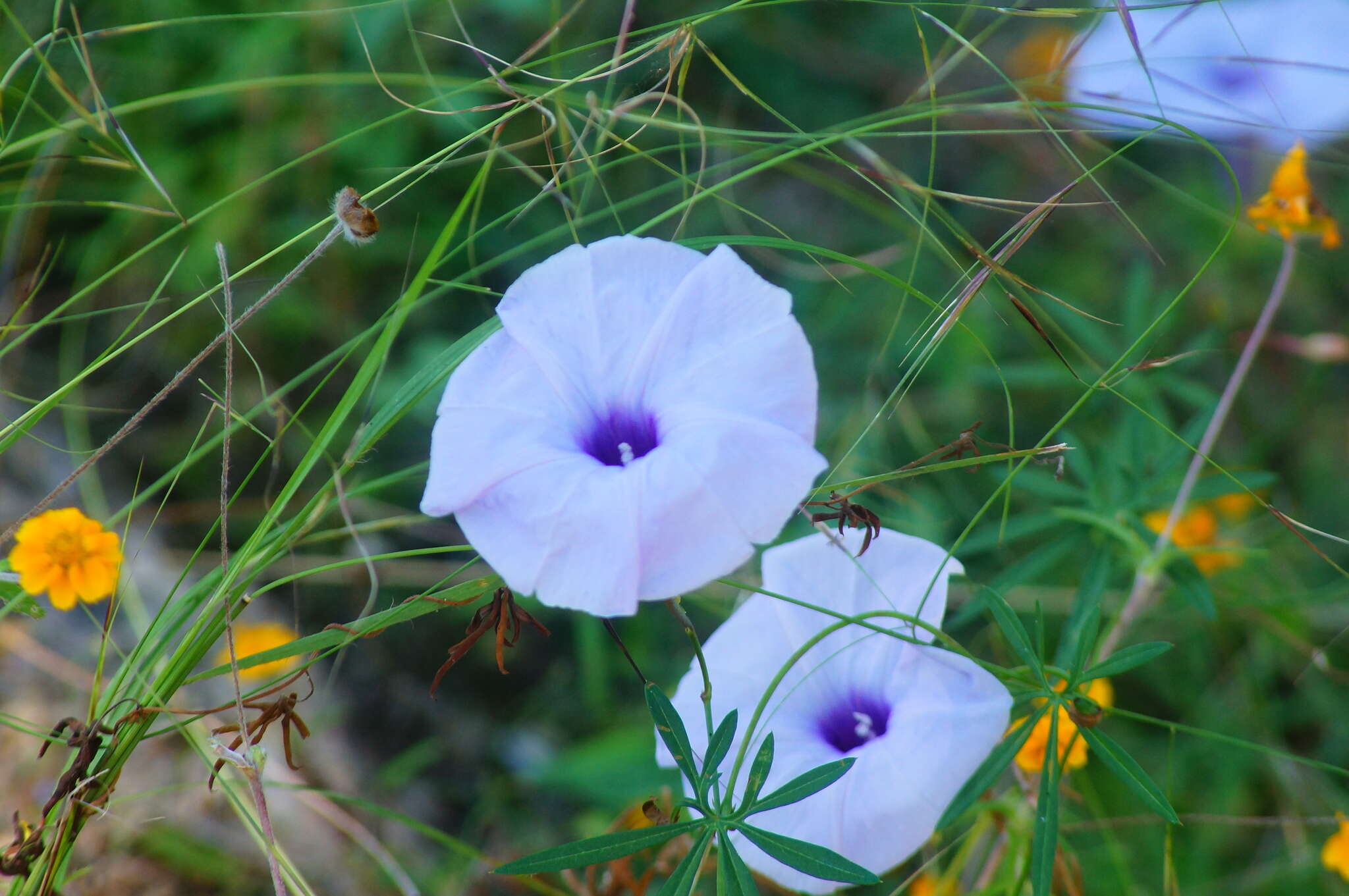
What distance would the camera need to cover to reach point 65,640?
2.07 metres

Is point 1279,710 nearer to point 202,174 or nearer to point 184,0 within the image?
point 202,174

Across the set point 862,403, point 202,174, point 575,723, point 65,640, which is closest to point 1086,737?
point 862,403

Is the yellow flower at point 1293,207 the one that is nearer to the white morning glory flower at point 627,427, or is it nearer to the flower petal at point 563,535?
the white morning glory flower at point 627,427

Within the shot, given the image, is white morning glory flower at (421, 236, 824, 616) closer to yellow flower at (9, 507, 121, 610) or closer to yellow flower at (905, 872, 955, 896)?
yellow flower at (9, 507, 121, 610)

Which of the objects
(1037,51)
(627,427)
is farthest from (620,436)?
(1037,51)

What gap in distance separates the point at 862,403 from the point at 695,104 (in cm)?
105

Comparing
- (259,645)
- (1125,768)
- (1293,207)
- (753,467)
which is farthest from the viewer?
(259,645)

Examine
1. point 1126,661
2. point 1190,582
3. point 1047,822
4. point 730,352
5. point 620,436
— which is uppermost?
point 730,352

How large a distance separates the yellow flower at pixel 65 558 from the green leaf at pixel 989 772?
98 centimetres

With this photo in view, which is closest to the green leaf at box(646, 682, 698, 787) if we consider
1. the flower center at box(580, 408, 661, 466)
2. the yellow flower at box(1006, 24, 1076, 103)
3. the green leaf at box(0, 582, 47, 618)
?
the flower center at box(580, 408, 661, 466)

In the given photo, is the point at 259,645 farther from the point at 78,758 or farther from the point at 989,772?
the point at 989,772

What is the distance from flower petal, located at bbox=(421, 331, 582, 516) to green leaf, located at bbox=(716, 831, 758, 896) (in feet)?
1.49

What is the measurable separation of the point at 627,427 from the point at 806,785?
42 cm

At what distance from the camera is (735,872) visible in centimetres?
103
